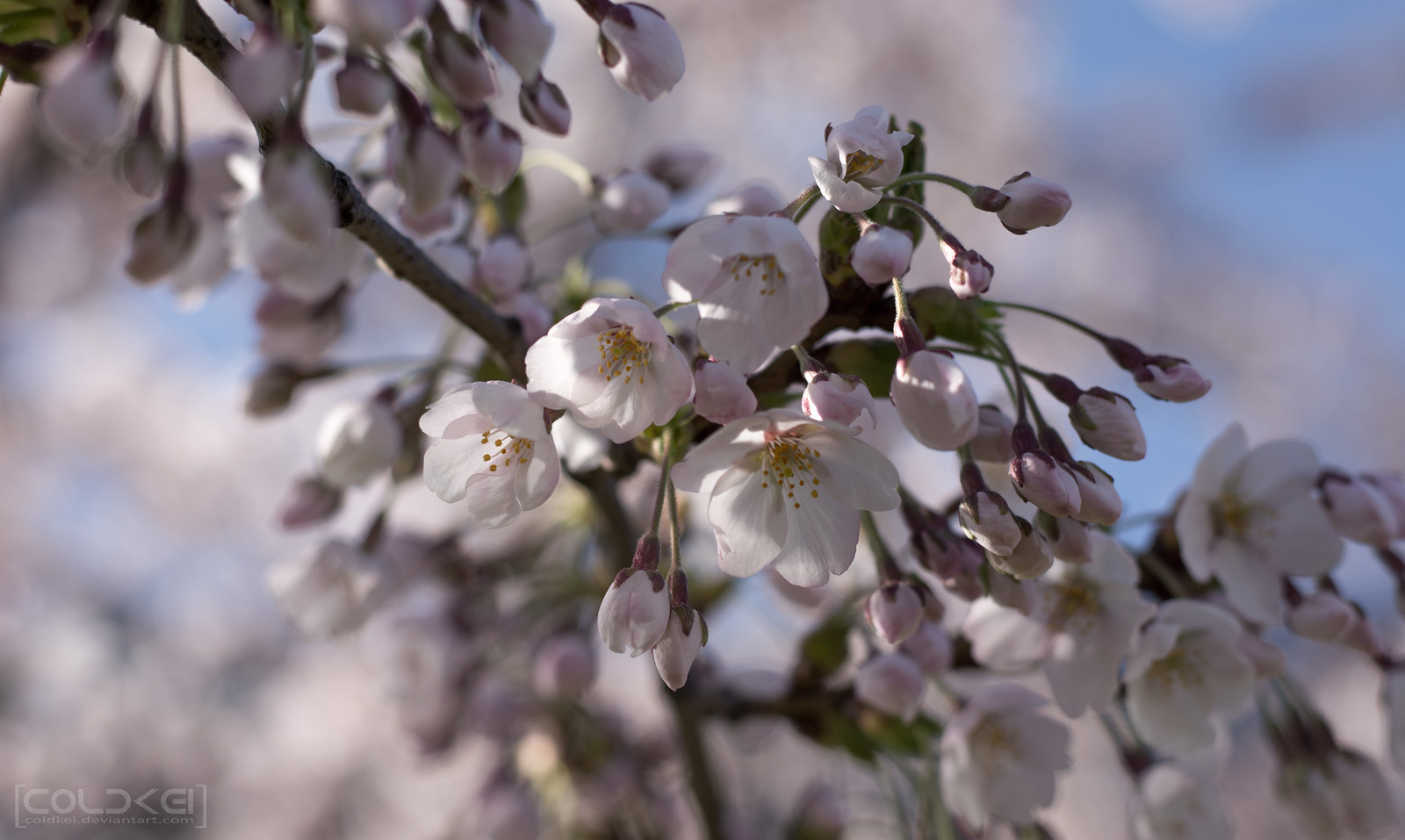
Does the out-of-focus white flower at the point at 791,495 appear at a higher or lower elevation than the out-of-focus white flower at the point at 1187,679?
higher

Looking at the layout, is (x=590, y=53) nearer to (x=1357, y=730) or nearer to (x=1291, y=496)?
(x=1291, y=496)

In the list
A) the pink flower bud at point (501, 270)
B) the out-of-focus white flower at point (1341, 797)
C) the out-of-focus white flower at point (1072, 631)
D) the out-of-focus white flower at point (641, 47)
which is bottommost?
the out-of-focus white flower at point (1341, 797)

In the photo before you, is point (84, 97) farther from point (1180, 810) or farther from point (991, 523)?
point (1180, 810)

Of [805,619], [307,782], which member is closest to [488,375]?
[805,619]

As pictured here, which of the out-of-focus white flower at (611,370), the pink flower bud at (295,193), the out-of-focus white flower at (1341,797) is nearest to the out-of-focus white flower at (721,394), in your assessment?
the out-of-focus white flower at (611,370)

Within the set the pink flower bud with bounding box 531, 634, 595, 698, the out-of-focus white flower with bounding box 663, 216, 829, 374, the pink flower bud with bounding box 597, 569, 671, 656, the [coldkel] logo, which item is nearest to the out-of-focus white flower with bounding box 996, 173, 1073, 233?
the out-of-focus white flower with bounding box 663, 216, 829, 374

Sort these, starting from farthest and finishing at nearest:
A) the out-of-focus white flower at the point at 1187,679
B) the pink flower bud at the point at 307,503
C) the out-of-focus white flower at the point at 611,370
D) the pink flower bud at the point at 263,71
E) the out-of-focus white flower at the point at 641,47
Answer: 1. the pink flower bud at the point at 307,503
2. the out-of-focus white flower at the point at 1187,679
3. the out-of-focus white flower at the point at 641,47
4. the out-of-focus white flower at the point at 611,370
5. the pink flower bud at the point at 263,71

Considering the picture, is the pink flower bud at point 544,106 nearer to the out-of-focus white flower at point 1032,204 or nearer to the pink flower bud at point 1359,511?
the out-of-focus white flower at point 1032,204
